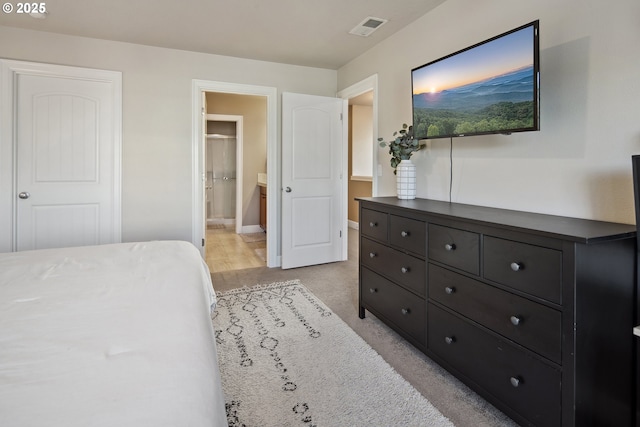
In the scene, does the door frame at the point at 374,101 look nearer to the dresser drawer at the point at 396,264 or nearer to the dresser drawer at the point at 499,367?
the dresser drawer at the point at 396,264

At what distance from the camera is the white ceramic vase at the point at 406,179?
9.00ft

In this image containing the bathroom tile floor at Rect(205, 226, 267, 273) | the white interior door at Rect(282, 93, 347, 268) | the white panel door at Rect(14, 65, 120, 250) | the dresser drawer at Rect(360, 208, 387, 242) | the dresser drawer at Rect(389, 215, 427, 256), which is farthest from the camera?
the bathroom tile floor at Rect(205, 226, 267, 273)

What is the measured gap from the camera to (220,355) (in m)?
2.24

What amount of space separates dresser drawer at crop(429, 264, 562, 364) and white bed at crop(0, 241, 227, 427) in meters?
1.26

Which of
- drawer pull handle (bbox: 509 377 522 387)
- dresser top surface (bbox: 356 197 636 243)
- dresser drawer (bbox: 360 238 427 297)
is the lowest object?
drawer pull handle (bbox: 509 377 522 387)

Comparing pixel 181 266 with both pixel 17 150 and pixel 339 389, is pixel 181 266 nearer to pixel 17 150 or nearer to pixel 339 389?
pixel 339 389

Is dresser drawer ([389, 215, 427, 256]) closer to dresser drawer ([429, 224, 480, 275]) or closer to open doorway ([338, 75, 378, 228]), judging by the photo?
dresser drawer ([429, 224, 480, 275])

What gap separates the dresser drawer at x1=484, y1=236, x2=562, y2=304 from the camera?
1.37 m

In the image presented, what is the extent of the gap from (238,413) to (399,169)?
1.97 meters

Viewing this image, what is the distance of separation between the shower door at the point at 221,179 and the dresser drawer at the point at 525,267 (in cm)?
665

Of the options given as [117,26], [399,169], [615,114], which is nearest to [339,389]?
[399,169]

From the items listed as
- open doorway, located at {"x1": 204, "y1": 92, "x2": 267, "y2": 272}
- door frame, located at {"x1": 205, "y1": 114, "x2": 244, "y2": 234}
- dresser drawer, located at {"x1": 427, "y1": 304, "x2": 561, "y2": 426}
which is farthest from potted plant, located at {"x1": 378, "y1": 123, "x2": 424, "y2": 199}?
door frame, located at {"x1": 205, "y1": 114, "x2": 244, "y2": 234}

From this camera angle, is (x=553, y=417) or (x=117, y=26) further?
(x=117, y=26)

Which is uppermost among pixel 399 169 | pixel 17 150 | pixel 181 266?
pixel 17 150
